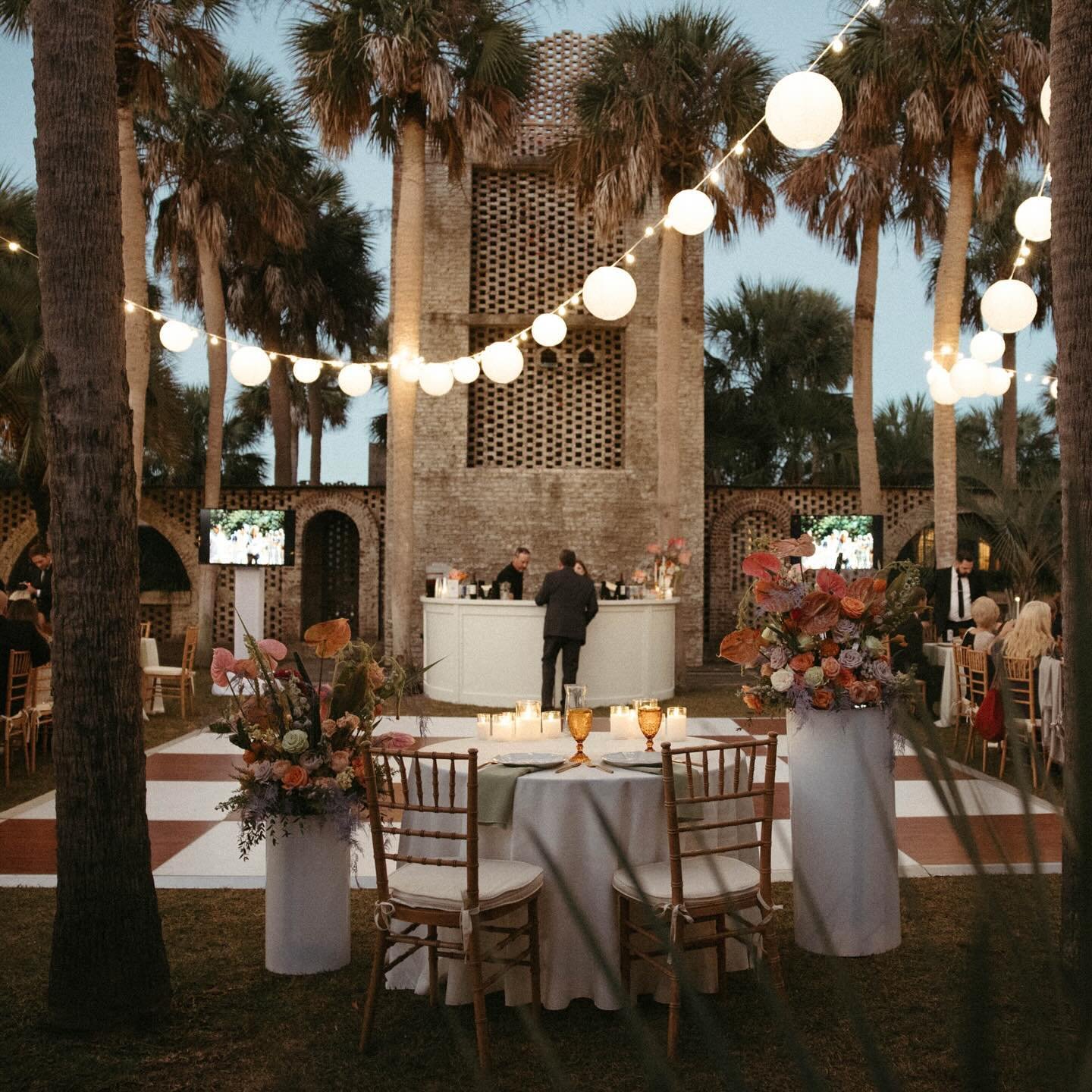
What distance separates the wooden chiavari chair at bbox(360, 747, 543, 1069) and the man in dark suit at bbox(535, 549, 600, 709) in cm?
616

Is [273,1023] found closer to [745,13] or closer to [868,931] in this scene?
[868,931]

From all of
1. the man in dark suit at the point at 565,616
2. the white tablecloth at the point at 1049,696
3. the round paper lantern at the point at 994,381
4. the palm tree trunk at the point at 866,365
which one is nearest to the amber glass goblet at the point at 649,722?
the white tablecloth at the point at 1049,696

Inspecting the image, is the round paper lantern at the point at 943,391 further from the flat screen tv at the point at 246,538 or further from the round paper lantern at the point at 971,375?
the flat screen tv at the point at 246,538

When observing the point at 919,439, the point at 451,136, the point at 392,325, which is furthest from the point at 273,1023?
the point at 919,439

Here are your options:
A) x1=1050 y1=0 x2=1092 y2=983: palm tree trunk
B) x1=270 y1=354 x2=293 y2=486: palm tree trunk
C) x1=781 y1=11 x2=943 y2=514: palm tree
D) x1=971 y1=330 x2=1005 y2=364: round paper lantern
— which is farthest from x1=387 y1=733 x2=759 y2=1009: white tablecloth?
x1=270 y1=354 x2=293 y2=486: palm tree trunk

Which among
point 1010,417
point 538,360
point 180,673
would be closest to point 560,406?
point 538,360

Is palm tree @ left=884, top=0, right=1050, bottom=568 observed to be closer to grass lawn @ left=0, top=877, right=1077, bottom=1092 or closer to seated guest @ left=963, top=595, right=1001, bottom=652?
seated guest @ left=963, top=595, right=1001, bottom=652

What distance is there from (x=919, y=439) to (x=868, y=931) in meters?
23.6

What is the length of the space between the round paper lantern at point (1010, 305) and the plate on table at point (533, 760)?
4.48m

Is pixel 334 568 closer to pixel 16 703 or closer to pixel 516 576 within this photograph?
pixel 516 576

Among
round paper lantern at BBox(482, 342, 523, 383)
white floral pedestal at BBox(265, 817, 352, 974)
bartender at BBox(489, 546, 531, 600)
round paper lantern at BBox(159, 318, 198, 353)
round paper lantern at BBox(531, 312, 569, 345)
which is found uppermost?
round paper lantern at BBox(159, 318, 198, 353)

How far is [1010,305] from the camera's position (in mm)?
6789

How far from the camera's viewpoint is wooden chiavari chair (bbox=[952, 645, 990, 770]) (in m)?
7.80

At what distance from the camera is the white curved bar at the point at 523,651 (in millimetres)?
10844
